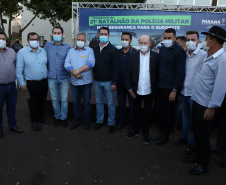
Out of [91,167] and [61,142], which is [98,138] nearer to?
[61,142]

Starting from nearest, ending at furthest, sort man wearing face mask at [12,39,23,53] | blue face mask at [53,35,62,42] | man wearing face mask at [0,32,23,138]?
man wearing face mask at [0,32,23,138]
blue face mask at [53,35,62,42]
man wearing face mask at [12,39,23,53]

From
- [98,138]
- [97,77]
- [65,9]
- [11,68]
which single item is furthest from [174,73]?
[65,9]

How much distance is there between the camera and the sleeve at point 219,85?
2.34m

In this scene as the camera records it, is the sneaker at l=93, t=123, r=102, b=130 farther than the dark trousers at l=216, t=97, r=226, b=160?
Yes

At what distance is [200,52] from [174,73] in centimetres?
49

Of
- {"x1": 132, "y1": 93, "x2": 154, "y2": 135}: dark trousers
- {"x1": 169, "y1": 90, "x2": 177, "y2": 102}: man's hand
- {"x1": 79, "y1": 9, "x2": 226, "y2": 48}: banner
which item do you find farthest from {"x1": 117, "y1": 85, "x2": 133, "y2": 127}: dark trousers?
{"x1": 79, "y1": 9, "x2": 226, "y2": 48}: banner

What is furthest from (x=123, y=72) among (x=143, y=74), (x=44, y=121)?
(x=44, y=121)

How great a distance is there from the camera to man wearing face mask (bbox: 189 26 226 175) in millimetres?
2375

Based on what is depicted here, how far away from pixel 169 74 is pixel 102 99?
143 centimetres

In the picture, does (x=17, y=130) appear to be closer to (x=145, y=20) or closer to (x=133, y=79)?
(x=133, y=79)

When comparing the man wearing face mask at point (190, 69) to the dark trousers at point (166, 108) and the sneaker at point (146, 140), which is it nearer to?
the dark trousers at point (166, 108)

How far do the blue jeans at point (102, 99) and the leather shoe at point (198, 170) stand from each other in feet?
5.87

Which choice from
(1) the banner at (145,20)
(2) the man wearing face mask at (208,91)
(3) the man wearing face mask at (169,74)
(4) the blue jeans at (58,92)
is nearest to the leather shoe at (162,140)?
(3) the man wearing face mask at (169,74)

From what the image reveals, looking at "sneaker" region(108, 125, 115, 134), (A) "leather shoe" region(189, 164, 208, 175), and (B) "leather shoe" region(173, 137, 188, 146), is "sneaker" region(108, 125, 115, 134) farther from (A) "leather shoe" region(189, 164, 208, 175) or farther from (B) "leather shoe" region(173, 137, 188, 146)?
(A) "leather shoe" region(189, 164, 208, 175)
